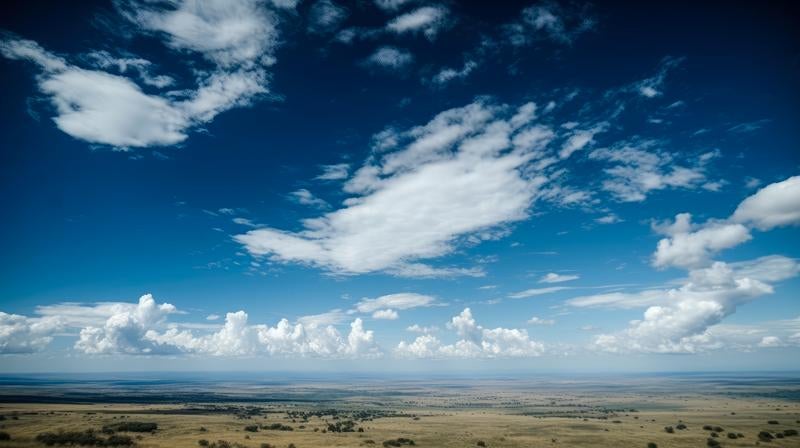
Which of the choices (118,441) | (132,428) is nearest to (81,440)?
(118,441)

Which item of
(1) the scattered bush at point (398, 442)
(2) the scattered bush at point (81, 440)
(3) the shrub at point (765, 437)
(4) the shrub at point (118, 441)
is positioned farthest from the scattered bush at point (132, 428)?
(3) the shrub at point (765, 437)

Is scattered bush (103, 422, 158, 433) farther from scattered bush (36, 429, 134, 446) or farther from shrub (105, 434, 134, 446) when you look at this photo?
shrub (105, 434, 134, 446)

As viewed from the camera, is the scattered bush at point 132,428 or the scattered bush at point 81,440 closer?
the scattered bush at point 81,440

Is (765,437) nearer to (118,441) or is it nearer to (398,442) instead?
(398,442)

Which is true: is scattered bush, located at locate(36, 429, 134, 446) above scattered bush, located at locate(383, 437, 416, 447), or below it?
above

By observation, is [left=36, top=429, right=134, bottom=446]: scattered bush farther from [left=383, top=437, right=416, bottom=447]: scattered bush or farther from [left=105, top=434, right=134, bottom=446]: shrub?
[left=383, top=437, right=416, bottom=447]: scattered bush

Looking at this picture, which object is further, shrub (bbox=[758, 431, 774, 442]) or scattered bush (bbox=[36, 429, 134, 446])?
shrub (bbox=[758, 431, 774, 442])

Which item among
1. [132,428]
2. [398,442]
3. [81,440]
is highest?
[81,440]

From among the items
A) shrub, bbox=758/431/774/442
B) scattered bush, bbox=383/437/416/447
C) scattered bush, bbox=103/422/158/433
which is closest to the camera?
scattered bush, bbox=383/437/416/447

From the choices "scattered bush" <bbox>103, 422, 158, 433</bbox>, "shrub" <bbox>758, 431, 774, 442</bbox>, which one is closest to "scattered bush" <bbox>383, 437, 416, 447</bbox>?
"scattered bush" <bbox>103, 422, 158, 433</bbox>

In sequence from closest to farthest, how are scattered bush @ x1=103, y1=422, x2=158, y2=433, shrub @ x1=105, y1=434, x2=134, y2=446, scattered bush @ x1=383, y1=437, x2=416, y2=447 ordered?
shrub @ x1=105, y1=434, x2=134, y2=446 → scattered bush @ x1=383, y1=437, x2=416, y2=447 → scattered bush @ x1=103, y1=422, x2=158, y2=433

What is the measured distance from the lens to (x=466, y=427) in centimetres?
9538

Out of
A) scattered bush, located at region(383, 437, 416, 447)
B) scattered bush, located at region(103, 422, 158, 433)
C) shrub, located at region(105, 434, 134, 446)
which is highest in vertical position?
shrub, located at region(105, 434, 134, 446)

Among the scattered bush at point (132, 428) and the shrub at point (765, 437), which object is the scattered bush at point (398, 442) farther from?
the shrub at point (765, 437)
